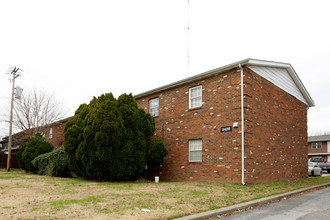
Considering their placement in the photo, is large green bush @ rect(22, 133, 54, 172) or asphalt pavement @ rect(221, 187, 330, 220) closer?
asphalt pavement @ rect(221, 187, 330, 220)

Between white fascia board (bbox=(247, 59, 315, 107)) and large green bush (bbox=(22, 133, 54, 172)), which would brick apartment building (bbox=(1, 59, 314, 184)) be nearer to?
white fascia board (bbox=(247, 59, 315, 107))

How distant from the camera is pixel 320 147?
45.9m

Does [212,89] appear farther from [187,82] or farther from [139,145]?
[139,145]

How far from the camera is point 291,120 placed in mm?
16922

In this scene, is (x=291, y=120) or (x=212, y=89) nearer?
(x=212, y=89)

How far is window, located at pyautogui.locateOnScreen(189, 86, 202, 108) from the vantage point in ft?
50.0

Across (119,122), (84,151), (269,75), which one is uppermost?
(269,75)

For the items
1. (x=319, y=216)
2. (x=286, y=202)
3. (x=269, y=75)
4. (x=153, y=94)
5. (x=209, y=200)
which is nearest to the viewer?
(x=319, y=216)

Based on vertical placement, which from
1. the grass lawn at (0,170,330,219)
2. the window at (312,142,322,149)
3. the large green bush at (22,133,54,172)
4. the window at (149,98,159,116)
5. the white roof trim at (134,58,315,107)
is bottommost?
the grass lawn at (0,170,330,219)

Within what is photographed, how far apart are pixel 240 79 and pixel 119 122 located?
608 cm

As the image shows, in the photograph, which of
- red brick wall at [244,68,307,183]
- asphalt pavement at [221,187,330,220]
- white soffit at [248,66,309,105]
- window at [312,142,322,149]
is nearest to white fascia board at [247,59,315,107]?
white soffit at [248,66,309,105]

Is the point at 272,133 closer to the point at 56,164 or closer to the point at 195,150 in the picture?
the point at 195,150

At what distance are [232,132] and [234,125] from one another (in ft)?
1.14

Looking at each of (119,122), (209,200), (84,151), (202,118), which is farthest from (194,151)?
(209,200)
